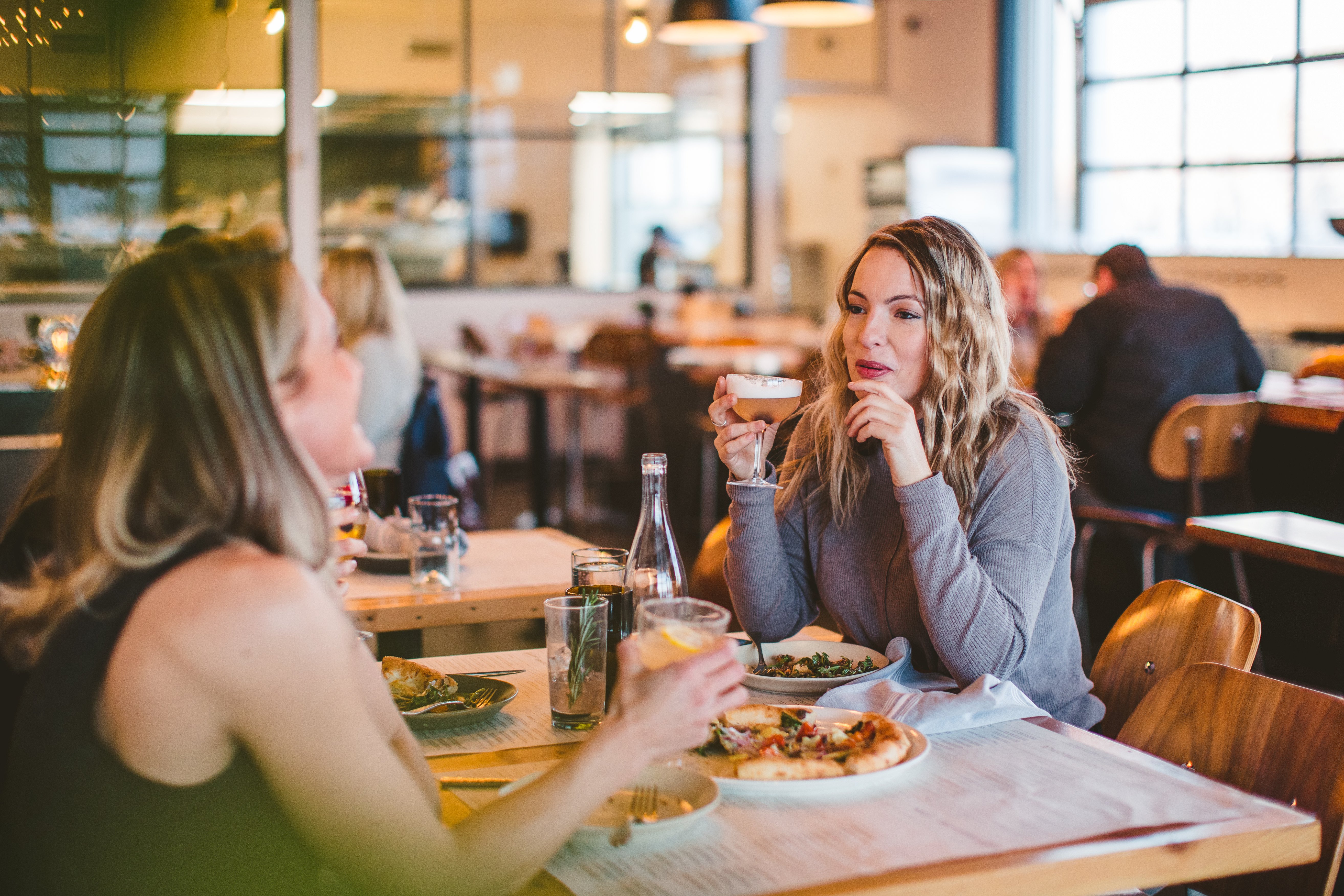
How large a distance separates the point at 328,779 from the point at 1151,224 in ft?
30.1

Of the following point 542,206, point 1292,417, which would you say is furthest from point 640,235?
point 1292,417

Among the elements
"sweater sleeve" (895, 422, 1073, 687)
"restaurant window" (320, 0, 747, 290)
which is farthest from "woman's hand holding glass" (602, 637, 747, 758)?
"restaurant window" (320, 0, 747, 290)

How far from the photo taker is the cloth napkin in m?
1.43

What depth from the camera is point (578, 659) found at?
57.5 inches

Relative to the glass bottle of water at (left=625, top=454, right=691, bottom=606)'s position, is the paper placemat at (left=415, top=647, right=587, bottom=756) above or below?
below

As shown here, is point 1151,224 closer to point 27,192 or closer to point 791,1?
point 791,1

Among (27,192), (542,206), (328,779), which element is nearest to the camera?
(328,779)

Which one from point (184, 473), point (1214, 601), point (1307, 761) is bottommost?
point (1307, 761)

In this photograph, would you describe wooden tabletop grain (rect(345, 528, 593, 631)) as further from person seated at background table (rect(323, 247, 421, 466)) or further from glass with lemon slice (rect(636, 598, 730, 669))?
person seated at background table (rect(323, 247, 421, 466))

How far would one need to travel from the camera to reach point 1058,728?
1456 millimetres

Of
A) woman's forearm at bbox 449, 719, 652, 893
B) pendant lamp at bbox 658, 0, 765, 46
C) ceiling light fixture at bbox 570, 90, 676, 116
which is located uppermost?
ceiling light fixture at bbox 570, 90, 676, 116

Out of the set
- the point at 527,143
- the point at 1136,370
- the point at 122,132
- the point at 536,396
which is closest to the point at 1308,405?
the point at 1136,370

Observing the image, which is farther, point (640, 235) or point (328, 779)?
point (640, 235)

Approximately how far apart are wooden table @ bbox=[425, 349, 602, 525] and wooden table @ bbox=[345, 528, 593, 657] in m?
3.41
